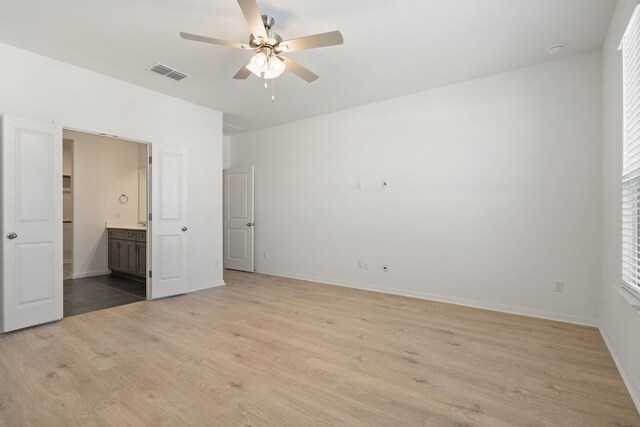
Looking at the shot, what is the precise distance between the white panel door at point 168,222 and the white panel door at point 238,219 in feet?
5.74

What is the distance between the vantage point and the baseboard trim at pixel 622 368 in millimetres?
1978

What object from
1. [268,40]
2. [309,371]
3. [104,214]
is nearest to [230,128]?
[104,214]

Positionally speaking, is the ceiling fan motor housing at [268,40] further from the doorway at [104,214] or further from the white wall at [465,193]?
the doorway at [104,214]

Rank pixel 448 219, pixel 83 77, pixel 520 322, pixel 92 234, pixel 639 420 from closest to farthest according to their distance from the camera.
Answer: pixel 639 420
pixel 520 322
pixel 83 77
pixel 448 219
pixel 92 234

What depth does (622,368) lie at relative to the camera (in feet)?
7.63

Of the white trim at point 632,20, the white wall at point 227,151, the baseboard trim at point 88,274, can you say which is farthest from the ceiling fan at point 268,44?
the baseboard trim at point 88,274

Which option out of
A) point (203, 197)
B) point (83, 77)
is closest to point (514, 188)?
point (203, 197)

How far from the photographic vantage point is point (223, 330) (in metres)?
3.20

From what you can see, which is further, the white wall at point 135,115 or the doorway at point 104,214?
the doorway at point 104,214

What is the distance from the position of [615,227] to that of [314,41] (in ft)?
9.73

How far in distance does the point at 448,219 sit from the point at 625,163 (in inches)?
79.0

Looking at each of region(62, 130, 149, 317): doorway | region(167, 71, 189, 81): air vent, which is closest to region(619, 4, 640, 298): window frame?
region(167, 71, 189, 81): air vent

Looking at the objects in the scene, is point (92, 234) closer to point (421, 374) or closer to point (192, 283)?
point (192, 283)

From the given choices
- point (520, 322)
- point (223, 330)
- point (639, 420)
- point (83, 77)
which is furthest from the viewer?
point (83, 77)
